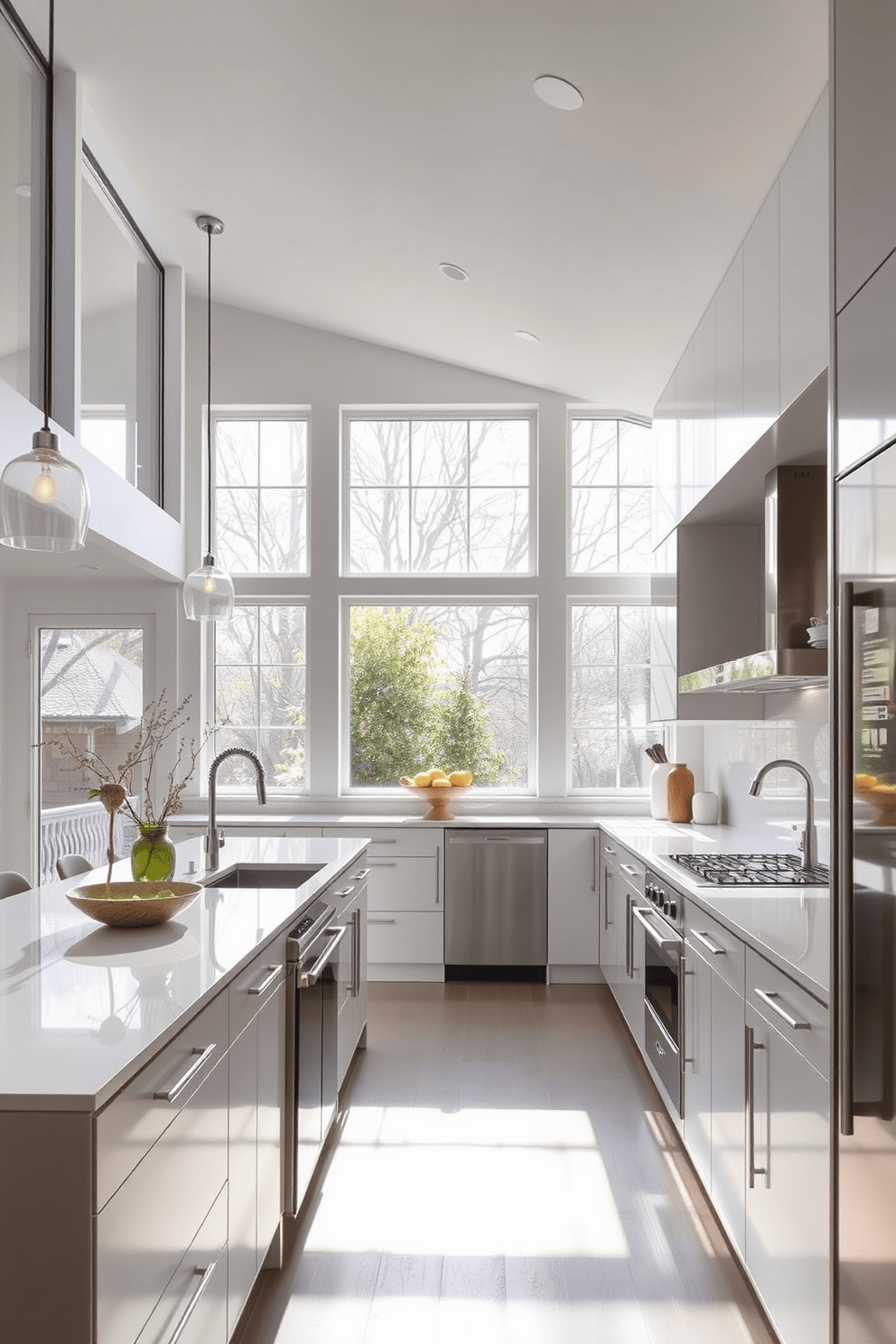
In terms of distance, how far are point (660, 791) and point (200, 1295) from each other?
3887 mm

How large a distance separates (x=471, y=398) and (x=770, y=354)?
130 inches

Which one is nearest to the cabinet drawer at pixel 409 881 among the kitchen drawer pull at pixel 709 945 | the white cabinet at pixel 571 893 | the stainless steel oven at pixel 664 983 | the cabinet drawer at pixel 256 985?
the white cabinet at pixel 571 893

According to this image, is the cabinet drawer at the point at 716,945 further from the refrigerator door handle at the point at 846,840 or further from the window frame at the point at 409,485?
the window frame at the point at 409,485

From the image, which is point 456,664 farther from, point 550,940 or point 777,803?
point 777,803

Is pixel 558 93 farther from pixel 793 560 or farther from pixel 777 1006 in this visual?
pixel 777 1006

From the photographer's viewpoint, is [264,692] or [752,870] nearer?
A: [752,870]

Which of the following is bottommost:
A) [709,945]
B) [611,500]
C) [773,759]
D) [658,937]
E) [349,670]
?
[658,937]

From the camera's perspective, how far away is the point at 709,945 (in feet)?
8.57

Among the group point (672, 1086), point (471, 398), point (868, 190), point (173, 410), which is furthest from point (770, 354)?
point (173, 410)

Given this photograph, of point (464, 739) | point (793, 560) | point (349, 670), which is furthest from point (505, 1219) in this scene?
point (349, 670)

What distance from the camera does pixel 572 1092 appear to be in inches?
142

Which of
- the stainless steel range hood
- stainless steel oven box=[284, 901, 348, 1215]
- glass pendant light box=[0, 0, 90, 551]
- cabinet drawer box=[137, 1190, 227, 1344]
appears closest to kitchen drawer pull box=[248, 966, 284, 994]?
stainless steel oven box=[284, 901, 348, 1215]

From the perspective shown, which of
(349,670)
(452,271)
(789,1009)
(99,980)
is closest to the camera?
(99,980)

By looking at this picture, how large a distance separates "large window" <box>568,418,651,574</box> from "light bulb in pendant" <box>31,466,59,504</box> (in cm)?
413
